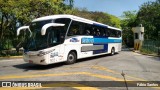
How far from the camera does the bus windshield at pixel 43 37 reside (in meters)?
13.8

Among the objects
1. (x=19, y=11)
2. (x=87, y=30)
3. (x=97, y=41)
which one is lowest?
(x=97, y=41)

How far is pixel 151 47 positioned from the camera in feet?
104

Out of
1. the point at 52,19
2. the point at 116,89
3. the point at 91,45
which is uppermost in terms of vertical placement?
the point at 52,19

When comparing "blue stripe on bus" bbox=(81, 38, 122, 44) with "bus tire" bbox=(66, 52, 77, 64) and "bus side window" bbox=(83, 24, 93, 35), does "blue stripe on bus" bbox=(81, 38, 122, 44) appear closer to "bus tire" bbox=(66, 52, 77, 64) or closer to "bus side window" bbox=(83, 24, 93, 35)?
"bus side window" bbox=(83, 24, 93, 35)

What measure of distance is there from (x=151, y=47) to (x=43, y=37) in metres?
21.1

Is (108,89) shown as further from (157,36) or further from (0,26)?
(157,36)

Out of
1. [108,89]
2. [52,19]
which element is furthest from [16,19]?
[108,89]

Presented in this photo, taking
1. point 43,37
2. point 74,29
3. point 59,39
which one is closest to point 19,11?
point 74,29

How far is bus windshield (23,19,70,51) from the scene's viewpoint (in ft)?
45.1

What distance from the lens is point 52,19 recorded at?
14445 millimetres

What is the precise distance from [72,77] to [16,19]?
53.0 feet

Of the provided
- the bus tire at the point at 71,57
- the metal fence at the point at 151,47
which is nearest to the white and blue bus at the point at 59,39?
the bus tire at the point at 71,57

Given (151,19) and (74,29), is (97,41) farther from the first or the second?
(151,19)

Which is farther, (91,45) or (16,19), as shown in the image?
A: (16,19)
